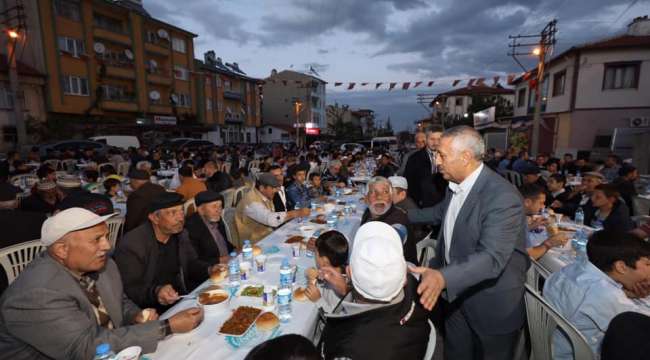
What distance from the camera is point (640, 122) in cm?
1867

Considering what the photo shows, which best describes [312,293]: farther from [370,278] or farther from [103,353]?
[103,353]

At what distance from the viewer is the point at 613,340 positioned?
1639 millimetres

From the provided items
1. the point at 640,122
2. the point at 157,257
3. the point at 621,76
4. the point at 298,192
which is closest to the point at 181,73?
the point at 298,192

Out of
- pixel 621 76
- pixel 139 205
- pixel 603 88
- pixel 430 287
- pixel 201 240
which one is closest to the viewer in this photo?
pixel 430 287

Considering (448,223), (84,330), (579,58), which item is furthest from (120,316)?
(579,58)

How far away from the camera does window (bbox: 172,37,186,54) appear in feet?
104

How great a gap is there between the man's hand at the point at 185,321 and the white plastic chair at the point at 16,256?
2475 mm

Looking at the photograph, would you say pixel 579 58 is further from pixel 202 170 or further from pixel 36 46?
pixel 36 46

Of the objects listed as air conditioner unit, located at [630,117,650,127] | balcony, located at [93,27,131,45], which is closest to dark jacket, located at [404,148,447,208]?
air conditioner unit, located at [630,117,650,127]

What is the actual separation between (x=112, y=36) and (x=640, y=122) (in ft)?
123

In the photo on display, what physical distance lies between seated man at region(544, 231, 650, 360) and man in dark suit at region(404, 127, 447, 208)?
2743 mm

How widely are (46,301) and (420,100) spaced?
50.8m

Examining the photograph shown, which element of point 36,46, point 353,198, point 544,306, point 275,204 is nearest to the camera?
point 544,306

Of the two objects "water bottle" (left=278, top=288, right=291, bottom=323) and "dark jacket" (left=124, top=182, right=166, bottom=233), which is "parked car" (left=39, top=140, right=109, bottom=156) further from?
"water bottle" (left=278, top=288, right=291, bottom=323)
